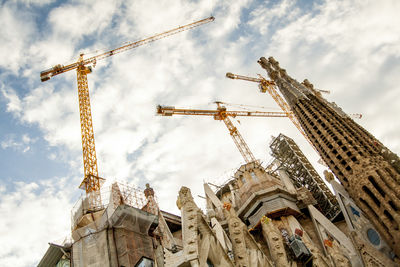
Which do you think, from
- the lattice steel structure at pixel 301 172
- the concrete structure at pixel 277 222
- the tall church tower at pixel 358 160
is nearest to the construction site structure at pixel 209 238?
the concrete structure at pixel 277 222

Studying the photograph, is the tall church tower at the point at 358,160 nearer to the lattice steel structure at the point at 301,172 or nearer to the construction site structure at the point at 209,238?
the construction site structure at the point at 209,238

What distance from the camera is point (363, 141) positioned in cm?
2322

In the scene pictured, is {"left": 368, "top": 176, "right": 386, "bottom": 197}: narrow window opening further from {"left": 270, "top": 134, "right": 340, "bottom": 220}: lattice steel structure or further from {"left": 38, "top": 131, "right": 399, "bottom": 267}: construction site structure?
{"left": 270, "top": 134, "right": 340, "bottom": 220}: lattice steel structure

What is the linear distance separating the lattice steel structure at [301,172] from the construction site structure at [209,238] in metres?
5.90

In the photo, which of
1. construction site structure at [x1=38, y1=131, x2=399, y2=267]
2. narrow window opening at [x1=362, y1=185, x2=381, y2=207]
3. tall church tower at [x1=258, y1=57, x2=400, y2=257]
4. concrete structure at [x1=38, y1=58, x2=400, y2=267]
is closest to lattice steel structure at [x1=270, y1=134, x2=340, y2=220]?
concrete structure at [x1=38, y1=58, x2=400, y2=267]

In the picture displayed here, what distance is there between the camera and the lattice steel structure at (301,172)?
33469 mm

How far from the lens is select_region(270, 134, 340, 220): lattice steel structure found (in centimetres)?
3347

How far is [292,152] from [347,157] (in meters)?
18.2

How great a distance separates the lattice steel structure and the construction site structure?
5897 millimetres

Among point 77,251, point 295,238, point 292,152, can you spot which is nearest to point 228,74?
point 292,152

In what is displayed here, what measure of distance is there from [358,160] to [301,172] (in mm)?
17186

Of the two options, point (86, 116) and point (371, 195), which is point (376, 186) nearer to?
point (371, 195)

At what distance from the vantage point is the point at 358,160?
70.6ft

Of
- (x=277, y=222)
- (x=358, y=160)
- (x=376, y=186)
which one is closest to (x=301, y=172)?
(x=277, y=222)
